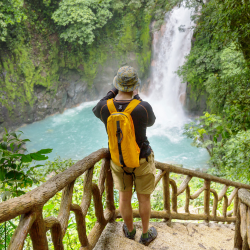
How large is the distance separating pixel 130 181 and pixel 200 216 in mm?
1613

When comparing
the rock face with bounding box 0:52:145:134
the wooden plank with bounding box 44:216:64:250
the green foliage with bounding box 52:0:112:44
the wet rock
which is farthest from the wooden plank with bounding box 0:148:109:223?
the wet rock

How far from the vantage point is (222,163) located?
7.38 meters

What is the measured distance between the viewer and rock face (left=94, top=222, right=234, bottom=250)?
1716 millimetres

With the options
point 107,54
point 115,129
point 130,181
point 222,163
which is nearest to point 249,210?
point 130,181

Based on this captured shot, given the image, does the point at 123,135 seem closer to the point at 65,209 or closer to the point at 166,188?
the point at 65,209

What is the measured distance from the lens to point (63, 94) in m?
15.2

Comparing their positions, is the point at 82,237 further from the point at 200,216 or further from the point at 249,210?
the point at 200,216

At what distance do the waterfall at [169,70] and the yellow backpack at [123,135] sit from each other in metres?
11.1

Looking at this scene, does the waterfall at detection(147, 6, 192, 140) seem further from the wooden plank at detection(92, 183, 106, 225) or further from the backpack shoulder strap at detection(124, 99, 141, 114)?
the backpack shoulder strap at detection(124, 99, 141, 114)

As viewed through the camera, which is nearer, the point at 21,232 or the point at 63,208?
the point at 21,232

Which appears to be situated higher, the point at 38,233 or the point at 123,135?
the point at 123,135

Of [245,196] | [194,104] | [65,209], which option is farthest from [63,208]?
[194,104]

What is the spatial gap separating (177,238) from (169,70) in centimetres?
1345

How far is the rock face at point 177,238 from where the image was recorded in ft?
5.63
